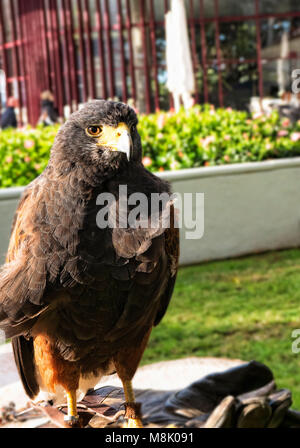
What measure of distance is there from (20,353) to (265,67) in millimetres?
10977

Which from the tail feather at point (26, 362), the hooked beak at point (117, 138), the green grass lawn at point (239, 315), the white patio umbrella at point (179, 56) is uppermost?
the white patio umbrella at point (179, 56)

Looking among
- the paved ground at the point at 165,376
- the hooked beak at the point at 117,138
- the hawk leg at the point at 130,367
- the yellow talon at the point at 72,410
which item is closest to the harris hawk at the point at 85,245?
the hooked beak at the point at 117,138

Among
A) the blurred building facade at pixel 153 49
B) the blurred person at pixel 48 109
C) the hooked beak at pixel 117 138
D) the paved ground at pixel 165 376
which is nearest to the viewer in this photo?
the hooked beak at pixel 117 138

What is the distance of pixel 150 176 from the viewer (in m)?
1.82

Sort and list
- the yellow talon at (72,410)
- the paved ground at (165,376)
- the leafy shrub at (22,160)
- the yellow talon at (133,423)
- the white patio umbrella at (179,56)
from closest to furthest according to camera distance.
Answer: the yellow talon at (72,410), the yellow talon at (133,423), the paved ground at (165,376), the leafy shrub at (22,160), the white patio umbrella at (179,56)

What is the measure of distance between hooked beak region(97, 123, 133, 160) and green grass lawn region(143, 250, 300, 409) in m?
3.19

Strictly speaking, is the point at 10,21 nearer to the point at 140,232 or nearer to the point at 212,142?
the point at 212,142

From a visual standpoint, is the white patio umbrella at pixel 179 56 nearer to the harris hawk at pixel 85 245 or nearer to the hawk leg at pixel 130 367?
the hawk leg at pixel 130 367

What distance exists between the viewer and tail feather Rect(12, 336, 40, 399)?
7.06 feet

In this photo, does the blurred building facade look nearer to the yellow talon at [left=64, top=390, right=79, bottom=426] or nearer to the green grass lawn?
the green grass lawn

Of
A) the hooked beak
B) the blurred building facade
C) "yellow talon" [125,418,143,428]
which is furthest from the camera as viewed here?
the blurred building facade

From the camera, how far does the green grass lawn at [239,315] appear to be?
5047mm

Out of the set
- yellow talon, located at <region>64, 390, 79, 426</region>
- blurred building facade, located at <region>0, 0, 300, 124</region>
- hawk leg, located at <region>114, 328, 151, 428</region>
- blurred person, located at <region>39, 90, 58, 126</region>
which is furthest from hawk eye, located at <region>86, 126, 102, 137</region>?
blurred building facade, located at <region>0, 0, 300, 124</region>

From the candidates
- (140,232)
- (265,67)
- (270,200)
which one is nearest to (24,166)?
(270,200)
